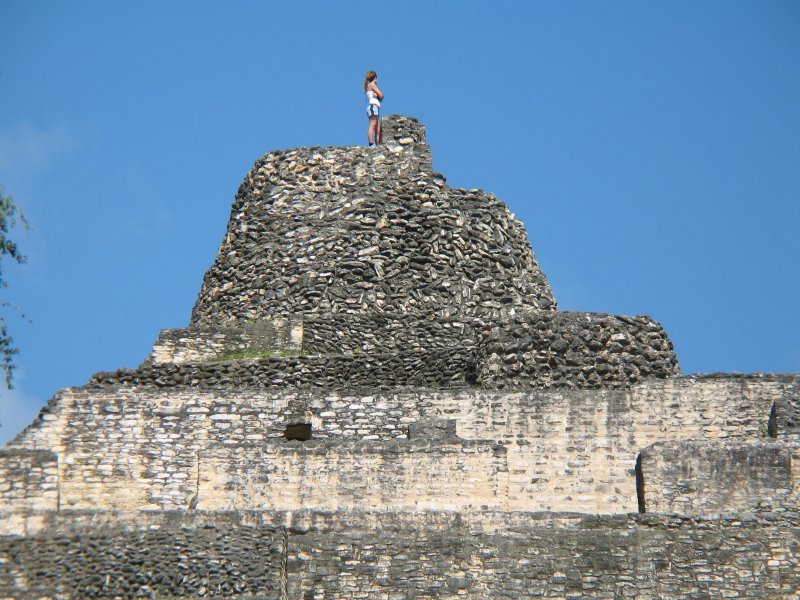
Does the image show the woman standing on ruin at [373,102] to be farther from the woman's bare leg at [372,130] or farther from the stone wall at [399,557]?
the stone wall at [399,557]

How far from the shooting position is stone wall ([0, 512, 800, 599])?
92.3ft

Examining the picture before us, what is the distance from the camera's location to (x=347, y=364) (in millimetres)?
34750

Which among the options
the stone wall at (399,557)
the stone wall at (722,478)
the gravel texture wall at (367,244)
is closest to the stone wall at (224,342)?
the gravel texture wall at (367,244)

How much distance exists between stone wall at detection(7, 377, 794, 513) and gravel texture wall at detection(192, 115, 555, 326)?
4680 millimetres

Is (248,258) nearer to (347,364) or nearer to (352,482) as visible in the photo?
(347,364)

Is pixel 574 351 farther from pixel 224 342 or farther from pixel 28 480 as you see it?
pixel 28 480

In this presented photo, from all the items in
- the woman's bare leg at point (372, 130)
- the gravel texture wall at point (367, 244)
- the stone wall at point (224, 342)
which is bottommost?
the stone wall at point (224, 342)

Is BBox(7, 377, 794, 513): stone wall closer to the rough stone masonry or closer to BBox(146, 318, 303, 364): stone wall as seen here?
the rough stone masonry

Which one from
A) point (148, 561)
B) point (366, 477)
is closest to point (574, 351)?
point (366, 477)

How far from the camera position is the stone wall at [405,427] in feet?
107

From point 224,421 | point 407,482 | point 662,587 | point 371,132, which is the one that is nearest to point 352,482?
point 407,482

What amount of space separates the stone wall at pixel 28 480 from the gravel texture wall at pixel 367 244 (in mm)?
6861

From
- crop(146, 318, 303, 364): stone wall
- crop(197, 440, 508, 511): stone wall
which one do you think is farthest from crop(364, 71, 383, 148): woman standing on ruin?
crop(197, 440, 508, 511): stone wall

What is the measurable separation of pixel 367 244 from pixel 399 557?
11551 mm
